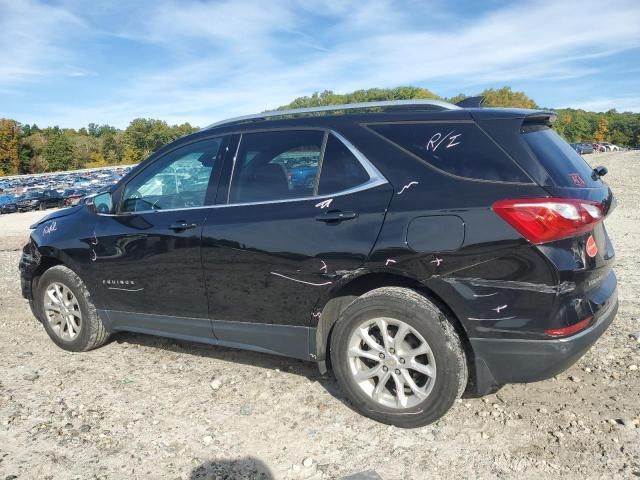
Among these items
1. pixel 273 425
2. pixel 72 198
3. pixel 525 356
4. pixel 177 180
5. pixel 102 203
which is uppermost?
pixel 177 180

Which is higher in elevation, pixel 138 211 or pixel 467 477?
pixel 138 211

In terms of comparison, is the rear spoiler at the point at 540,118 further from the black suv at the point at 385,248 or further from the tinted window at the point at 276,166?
the tinted window at the point at 276,166

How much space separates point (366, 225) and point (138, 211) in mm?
1961

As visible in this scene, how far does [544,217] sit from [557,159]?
0.49 metres

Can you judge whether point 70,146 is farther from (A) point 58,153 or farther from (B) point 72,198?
(B) point 72,198

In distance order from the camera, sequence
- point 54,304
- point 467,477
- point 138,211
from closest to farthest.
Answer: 1. point 467,477
2. point 138,211
3. point 54,304

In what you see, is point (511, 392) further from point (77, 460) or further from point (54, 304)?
point (54, 304)

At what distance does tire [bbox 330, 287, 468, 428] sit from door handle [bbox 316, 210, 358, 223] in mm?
452

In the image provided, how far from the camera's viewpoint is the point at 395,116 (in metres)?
3.32

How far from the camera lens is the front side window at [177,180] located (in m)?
3.89

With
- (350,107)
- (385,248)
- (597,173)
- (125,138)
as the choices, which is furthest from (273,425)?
(125,138)

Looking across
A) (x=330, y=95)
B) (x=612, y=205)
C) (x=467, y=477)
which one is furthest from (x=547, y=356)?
(x=330, y=95)

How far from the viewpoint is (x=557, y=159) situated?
3.04 metres

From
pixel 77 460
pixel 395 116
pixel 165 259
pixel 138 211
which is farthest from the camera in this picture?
pixel 138 211
